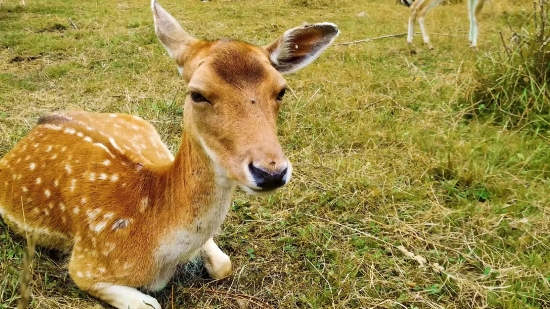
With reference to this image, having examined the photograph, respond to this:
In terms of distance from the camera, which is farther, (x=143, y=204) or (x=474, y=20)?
(x=474, y=20)

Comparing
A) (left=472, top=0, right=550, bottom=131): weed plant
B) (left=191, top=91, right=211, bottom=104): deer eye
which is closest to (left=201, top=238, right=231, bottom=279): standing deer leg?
(left=191, top=91, right=211, bottom=104): deer eye

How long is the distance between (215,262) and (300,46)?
4.26ft

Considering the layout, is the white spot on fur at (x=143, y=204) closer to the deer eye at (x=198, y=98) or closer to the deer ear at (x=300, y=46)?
the deer eye at (x=198, y=98)

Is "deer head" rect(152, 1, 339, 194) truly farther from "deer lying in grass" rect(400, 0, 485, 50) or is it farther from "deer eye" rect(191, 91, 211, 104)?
"deer lying in grass" rect(400, 0, 485, 50)

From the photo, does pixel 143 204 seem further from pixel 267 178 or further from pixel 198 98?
pixel 267 178

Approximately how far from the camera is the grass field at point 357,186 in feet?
8.46

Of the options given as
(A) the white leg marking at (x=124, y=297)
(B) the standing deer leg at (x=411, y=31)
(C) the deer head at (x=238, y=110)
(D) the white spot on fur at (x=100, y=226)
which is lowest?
(B) the standing deer leg at (x=411, y=31)

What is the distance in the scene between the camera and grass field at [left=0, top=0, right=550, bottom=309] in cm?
258

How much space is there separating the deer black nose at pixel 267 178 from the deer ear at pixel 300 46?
803mm

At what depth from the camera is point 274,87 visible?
2074mm

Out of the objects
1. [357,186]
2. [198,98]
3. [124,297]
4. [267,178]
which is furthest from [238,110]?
[357,186]

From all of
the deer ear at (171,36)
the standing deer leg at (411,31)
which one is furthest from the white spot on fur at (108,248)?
the standing deer leg at (411,31)

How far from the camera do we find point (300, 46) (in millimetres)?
2426

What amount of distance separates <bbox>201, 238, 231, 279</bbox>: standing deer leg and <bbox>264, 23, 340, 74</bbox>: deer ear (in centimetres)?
111
